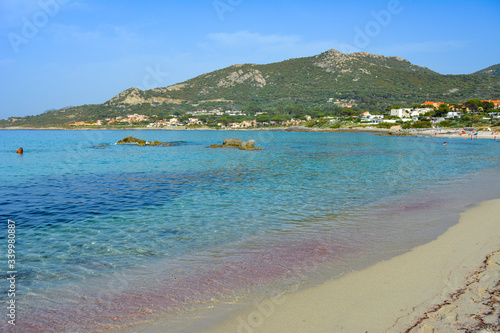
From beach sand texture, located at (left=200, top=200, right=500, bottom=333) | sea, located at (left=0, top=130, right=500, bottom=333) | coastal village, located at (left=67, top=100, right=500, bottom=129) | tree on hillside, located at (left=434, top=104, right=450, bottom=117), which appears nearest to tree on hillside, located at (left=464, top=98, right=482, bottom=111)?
coastal village, located at (left=67, top=100, right=500, bottom=129)

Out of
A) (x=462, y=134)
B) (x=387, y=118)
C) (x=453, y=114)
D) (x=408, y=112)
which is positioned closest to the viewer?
(x=462, y=134)

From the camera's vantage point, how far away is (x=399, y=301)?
17.9ft

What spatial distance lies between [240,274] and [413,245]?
4800mm

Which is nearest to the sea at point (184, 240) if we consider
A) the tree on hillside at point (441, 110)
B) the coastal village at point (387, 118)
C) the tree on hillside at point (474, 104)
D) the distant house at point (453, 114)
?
the coastal village at point (387, 118)

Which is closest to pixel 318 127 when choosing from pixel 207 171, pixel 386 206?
pixel 207 171

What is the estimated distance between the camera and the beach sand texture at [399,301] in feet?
15.5

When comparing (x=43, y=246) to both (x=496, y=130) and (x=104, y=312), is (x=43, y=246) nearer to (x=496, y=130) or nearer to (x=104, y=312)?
(x=104, y=312)

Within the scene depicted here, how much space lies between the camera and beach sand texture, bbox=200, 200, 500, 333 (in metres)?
4.72

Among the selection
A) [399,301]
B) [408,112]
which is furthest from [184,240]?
[408,112]

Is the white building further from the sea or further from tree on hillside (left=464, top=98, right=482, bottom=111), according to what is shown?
the sea

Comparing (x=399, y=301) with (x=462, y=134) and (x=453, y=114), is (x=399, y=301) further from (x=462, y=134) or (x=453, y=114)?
(x=453, y=114)

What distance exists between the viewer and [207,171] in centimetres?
2609

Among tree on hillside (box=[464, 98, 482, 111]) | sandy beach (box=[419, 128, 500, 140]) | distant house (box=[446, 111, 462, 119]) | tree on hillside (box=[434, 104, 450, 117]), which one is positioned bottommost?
sandy beach (box=[419, 128, 500, 140])

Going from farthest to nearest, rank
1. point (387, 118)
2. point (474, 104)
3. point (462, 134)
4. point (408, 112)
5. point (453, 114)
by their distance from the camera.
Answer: point (408, 112), point (387, 118), point (474, 104), point (453, 114), point (462, 134)
